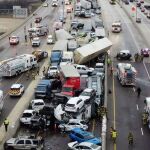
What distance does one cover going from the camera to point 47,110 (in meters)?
49.6

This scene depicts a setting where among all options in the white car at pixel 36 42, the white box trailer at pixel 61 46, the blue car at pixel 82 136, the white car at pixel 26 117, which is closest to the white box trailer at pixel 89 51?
the white box trailer at pixel 61 46

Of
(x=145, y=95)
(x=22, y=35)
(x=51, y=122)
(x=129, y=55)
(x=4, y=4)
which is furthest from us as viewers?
(x=4, y=4)

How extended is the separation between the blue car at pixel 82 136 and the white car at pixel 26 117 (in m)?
5.30

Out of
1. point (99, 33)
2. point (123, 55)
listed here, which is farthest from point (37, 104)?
point (99, 33)

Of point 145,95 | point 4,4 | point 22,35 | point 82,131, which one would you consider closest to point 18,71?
point 145,95

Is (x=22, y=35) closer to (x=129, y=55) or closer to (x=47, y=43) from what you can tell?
(x=47, y=43)

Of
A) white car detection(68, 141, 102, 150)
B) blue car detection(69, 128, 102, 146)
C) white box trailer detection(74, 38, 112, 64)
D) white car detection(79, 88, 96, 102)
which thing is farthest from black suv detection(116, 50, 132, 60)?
white car detection(68, 141, 102, 150)

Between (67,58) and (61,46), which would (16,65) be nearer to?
(67,58)

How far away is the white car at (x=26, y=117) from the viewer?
48909mm

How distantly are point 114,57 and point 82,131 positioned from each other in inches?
1485

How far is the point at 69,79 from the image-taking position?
194 ft

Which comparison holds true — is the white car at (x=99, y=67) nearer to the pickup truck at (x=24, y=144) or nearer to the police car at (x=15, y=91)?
the police car at (x=15, y=91)

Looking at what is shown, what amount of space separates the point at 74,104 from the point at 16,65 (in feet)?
62.9

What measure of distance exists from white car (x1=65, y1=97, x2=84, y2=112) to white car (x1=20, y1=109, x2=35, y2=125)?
344 cm
